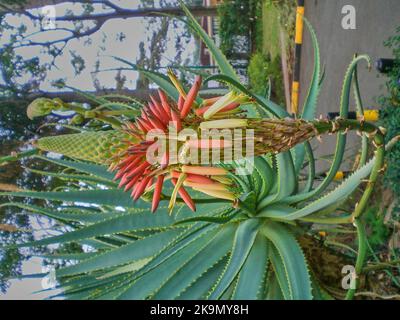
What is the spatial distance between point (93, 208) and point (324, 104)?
435cm

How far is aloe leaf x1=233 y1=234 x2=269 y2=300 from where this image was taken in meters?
1.84

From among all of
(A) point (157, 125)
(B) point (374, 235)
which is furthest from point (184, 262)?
(B) point (374, 235)

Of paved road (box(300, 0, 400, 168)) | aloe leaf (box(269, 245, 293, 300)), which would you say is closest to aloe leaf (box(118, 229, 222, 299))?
aloe leaf (box(269, 245, 293, 300))

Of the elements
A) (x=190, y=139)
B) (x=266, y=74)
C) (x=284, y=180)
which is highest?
(x=266, y=74)

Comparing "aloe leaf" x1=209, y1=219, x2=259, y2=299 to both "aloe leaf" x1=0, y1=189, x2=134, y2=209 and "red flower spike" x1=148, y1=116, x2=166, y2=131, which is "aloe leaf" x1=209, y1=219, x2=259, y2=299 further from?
"red flower spike" x1=148, y1=116, x2=166, y2=131

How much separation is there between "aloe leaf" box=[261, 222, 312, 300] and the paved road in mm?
2675

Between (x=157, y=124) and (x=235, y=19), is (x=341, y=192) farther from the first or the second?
(x=235, y=19)

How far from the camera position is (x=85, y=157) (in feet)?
5.13

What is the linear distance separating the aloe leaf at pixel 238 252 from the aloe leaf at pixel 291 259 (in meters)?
0.07

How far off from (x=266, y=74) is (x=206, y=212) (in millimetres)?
7374

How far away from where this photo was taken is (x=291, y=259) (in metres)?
1.84

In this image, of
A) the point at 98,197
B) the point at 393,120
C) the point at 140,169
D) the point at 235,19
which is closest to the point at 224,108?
the point at 140,169

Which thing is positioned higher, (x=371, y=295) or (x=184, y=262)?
(x=184, y=262)
